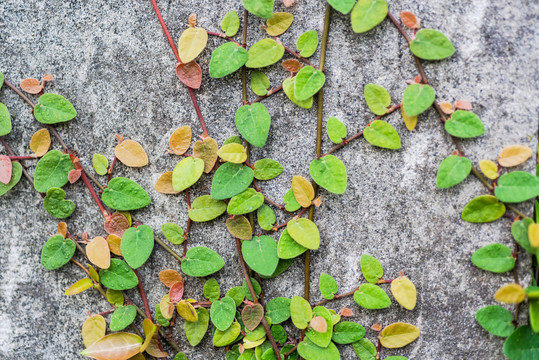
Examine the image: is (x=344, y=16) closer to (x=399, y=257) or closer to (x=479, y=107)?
(x=479, y=107)

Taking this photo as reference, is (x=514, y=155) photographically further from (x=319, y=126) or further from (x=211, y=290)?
(x=211, y=290)

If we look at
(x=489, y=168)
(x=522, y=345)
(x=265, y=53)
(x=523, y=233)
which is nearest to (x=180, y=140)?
(x=265, y=53)

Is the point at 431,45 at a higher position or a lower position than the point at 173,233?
higher

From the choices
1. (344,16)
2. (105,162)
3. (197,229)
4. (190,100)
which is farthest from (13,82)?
(344,16)

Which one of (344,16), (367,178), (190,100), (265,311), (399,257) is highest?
(344,16)

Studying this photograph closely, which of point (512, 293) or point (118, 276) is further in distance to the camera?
point (118, 276)

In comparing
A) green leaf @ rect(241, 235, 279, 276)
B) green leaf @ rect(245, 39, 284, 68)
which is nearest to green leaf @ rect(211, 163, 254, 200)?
green leaf @ rect(241, 235, 279, 276)

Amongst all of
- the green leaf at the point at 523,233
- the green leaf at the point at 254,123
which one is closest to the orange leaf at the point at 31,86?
the green leaf at the point at 254,123

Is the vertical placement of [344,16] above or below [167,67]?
above
